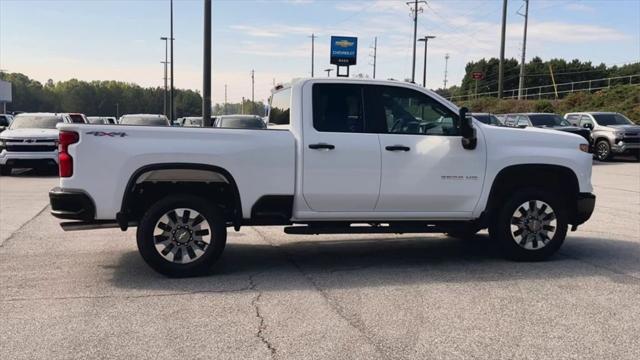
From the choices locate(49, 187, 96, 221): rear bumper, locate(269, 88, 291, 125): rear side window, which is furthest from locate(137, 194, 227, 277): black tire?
locate(269, 88, 291, 125): rear side window

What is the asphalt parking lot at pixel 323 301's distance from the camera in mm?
4289

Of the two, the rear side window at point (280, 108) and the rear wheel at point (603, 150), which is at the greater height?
the rear side window at point (280, 108)

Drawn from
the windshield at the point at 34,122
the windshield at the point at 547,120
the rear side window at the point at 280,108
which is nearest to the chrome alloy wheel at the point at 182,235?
the rear side window at the point at 280,108

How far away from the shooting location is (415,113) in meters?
6.62

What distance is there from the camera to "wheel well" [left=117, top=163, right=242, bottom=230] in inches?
233

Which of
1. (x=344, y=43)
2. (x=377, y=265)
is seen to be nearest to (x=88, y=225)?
(x=377, y=265)

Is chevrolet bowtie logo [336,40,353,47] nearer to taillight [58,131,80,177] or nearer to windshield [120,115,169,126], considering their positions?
windshield [120,115,169,126]

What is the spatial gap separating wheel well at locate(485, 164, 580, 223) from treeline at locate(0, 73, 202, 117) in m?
117

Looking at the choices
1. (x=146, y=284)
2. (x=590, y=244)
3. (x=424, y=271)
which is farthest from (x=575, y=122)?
(x=146, y=284)

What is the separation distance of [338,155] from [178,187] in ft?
5.51

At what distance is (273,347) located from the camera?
4270 mm

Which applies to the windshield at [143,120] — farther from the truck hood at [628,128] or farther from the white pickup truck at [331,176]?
the truck hood at [628,128]

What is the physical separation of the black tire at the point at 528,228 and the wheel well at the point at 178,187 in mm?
2948

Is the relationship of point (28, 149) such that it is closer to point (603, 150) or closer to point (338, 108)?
point (338, 108)
